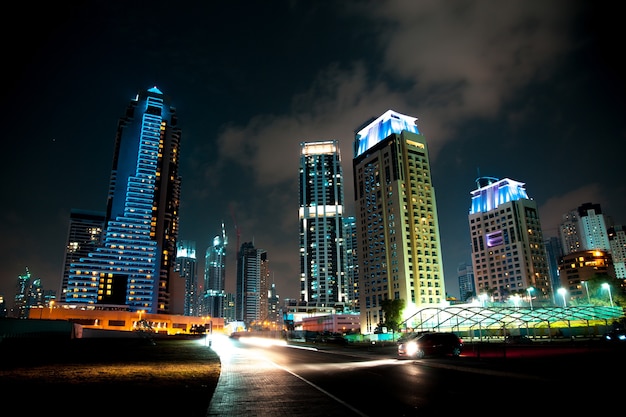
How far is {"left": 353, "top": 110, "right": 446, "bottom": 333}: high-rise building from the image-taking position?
15538 centimetres

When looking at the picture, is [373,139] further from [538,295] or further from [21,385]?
[21,385]

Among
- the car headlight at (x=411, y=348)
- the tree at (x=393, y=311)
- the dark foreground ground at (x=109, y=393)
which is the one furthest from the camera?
the tree at (x=393, y=311)

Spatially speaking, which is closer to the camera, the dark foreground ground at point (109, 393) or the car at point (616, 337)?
the dark foreground ground at point (109, 393)

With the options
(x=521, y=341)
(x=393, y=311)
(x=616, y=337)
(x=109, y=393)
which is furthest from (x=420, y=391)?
(x=393, y=311)

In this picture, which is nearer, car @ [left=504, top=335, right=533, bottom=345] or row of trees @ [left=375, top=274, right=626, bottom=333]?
car @ [left=504, top=335, right=533, bottom=345]

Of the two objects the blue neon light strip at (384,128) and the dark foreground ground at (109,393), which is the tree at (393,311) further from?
the dark foreground ground at (109,393)

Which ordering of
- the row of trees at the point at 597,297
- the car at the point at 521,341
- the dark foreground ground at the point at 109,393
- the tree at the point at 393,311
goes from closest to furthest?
the dark foreground ground at the point at 109,393
the car at the point at 521,341
the row of trees at the point at 597,297
the tree at the point at 393,311

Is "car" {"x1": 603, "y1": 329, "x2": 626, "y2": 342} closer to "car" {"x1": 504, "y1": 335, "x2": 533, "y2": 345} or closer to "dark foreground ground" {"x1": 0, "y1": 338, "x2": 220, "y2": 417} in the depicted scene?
"car" {"x1": 504, "y1": 335, "x2": 533, "y2": 345}

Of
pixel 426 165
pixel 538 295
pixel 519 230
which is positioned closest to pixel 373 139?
pixel 426 165

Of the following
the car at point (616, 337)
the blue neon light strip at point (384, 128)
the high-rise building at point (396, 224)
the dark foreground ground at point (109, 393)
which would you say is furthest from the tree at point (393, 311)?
the dark foreground ground at point (109, 393)

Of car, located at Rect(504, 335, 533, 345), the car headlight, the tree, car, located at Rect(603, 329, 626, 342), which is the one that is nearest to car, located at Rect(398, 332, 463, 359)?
the car headlight

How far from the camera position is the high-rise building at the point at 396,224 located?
155375 millimetres

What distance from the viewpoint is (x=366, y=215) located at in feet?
590

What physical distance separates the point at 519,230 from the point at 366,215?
258ft
